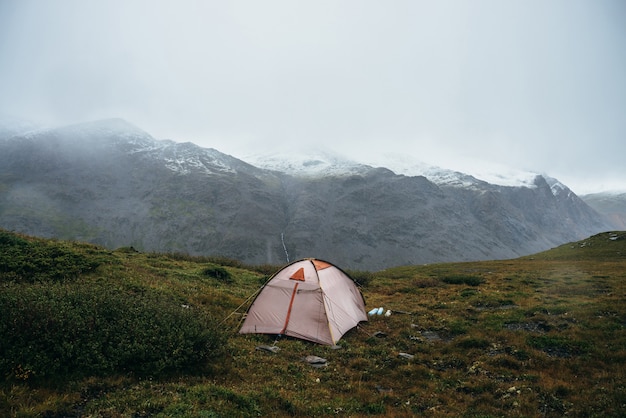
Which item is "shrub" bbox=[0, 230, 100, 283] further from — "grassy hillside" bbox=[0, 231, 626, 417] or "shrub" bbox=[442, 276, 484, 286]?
"shrub" bbox=[442, 276, 484, 286]

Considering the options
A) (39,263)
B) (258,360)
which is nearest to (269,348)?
(258,360)

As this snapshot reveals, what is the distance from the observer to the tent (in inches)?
649

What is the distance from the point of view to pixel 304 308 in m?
17.1

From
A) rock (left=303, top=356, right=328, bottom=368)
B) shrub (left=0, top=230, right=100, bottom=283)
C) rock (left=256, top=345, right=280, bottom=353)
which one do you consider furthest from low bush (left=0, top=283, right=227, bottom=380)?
shrub (left=0, top=230, right=100, bottom=283)

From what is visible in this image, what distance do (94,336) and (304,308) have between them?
942 cm

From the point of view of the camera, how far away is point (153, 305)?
12641mm

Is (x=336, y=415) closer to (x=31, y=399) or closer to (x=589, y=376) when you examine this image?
(x=31, y=399)

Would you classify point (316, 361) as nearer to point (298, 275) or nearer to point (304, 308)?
point (304, 308)

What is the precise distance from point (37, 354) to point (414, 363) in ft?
41.8

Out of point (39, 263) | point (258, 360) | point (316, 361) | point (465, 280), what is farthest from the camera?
point (465, 280)

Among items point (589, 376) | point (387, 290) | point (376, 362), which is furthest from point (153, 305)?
point (387, 290)

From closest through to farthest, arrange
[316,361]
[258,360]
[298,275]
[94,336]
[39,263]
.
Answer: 1. [94,336]
2. [258,360]
3. [316,361]
4. [39,263]
5. [298,275]

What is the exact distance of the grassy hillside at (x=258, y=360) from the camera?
8.88 metres

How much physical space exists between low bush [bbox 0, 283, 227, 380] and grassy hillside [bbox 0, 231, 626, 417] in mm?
40
